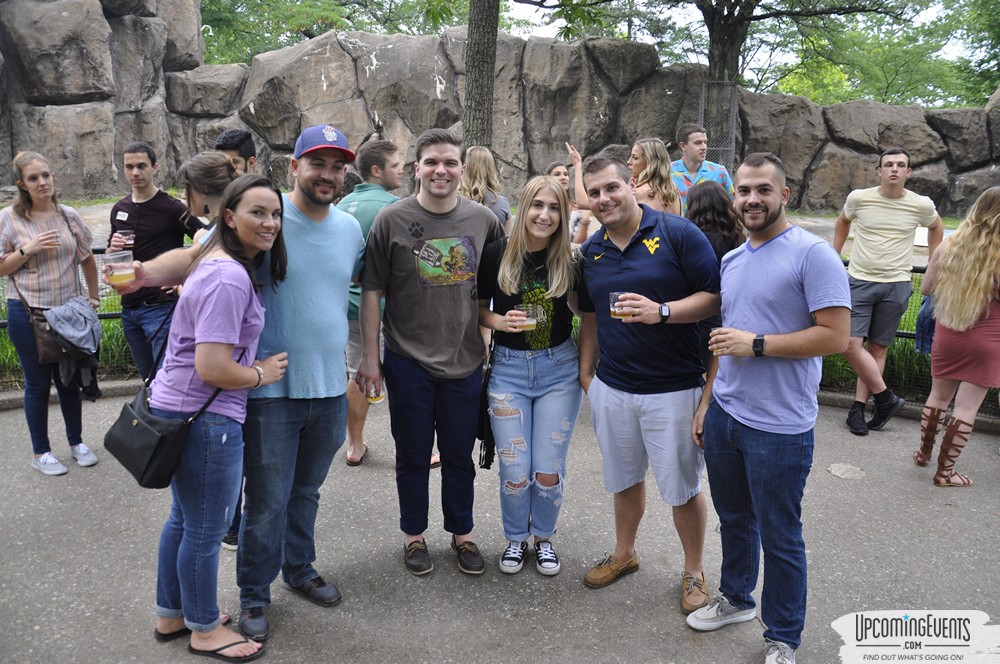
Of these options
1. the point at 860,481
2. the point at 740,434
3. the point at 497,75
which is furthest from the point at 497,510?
the point at 497,75

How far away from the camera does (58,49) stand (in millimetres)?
12508

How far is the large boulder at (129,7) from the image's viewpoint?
13.2 metres

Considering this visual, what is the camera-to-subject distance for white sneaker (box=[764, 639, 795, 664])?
2.69m

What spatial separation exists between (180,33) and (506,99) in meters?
6.75

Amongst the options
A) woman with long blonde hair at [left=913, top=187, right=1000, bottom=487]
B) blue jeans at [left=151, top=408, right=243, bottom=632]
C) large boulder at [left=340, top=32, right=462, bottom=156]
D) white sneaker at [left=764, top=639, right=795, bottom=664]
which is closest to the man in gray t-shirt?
blue jeans at [left=151, top=408, right=243, bottom=632]

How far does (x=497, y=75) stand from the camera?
45.5ft

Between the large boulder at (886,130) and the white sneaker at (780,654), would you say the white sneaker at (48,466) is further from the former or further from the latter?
the large boulder at (886,130)

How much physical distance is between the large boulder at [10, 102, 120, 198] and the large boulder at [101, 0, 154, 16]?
1727 mm

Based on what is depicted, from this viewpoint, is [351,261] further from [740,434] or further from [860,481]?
[860,481]

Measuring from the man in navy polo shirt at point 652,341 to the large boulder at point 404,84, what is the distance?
11427 mm

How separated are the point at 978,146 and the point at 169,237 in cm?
1468

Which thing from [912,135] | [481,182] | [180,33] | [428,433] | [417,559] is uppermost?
[180,33]

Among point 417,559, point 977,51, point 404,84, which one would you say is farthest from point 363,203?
point 977,51

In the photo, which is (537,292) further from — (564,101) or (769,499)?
(564,101)
